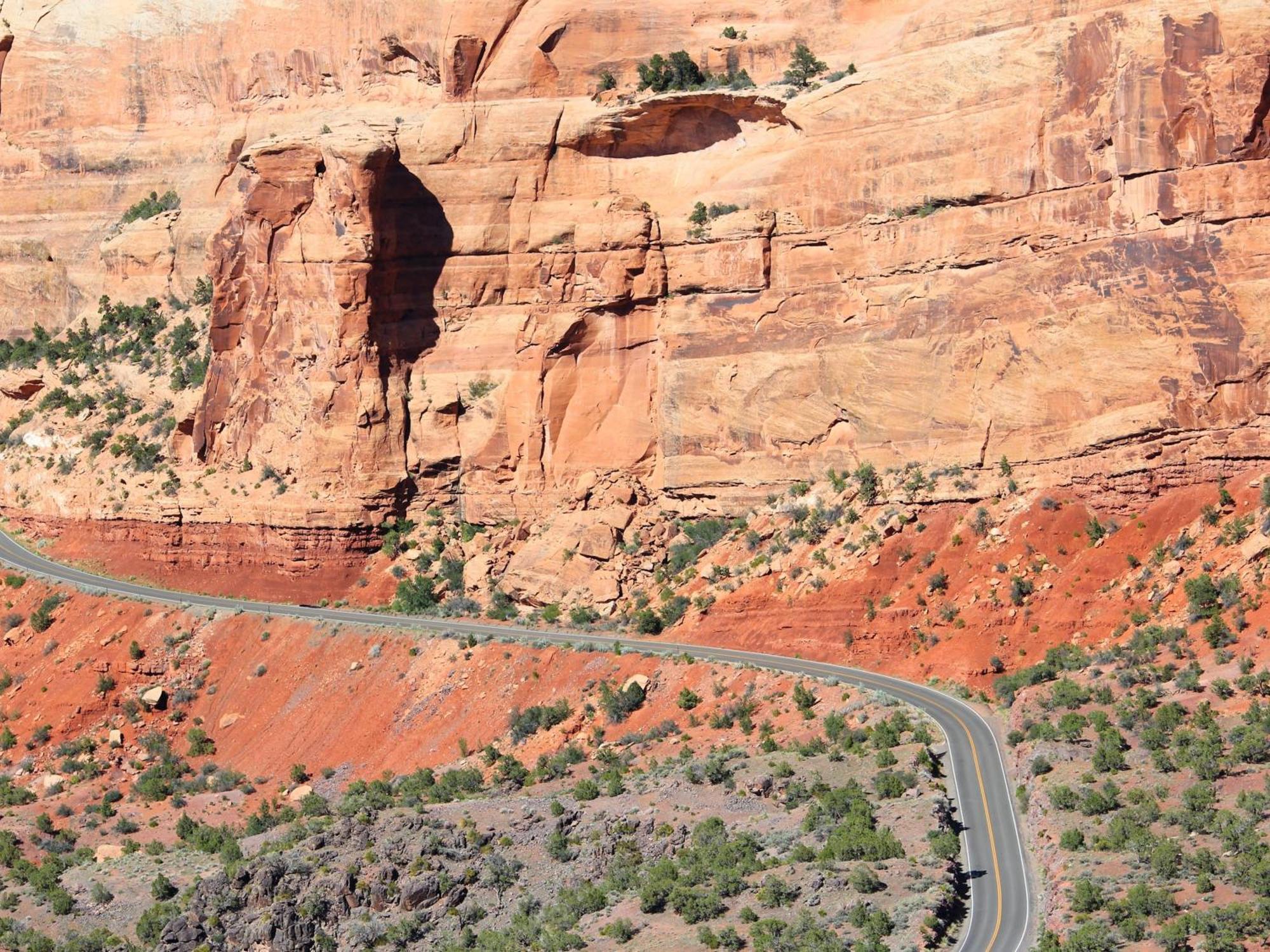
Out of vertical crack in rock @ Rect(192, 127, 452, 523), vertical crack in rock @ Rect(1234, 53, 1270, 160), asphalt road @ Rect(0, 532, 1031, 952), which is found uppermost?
vertical crack in rock @ Rect(1234, 53, 1270, 160)

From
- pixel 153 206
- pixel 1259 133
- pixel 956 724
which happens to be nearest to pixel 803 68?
pixel 1259 133

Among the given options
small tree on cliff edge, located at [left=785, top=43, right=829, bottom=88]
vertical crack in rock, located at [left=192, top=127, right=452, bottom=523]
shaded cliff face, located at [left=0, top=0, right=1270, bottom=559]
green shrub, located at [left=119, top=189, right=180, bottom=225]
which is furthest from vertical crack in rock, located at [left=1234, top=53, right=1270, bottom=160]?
green shrub, located at [left=119, top=189, right=180, bottom=225]

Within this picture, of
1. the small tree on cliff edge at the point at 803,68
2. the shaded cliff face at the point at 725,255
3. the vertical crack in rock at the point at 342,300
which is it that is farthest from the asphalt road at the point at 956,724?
the small tree on cliff edge at the point at 803,68

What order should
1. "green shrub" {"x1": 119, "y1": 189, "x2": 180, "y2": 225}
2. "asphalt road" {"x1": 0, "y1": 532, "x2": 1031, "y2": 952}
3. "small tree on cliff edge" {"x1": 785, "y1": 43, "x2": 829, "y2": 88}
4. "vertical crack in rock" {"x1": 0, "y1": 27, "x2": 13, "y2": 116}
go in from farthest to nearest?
"vertical crack in rock" {"x1": 0, "y1": 27, "x2": 13, "y2": 116}
"green shrub" {"x1": 119, "y1": 189, "x2": 180, "y2": 225}
"small tree on cliff edge" {"x1": 785, "y1": 43, "x2": 829, "y2": 88}
"asphalt road" {"x1": 0, "y1": 532, "x2": 1031, "y2": 952}

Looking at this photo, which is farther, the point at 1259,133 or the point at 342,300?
the point at 342,300

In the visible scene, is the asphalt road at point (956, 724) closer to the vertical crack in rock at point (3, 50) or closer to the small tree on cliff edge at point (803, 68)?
the small tree on cliff edge at point (803, 68)

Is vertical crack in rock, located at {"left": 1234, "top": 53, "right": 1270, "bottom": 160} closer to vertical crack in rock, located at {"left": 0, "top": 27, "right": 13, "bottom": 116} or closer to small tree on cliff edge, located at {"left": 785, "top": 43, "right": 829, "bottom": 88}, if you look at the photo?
small tree on cliff edge, located at {"left": 785, "top": 43, "right": 829, "bottom": 88}

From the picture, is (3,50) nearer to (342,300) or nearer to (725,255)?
(342,300)
